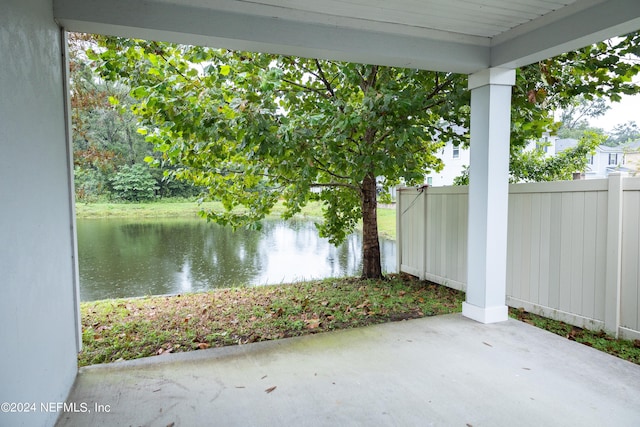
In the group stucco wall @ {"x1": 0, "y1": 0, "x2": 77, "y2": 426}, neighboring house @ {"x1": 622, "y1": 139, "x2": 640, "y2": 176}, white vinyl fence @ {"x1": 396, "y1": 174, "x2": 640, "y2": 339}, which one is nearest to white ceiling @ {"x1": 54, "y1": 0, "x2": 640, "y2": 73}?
stucco wall @ {"x1": 0, "y1": 0, "x2": 77, "y2": 426}

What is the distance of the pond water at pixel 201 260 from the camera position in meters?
6.64

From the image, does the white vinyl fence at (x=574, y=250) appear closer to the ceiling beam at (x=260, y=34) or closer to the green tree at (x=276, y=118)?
the green tree at (x=276, y=118)

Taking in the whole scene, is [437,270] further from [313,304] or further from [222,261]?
[222,261]

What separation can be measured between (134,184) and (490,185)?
2208 cm

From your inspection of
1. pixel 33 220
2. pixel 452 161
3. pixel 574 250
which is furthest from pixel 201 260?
pixel 452 161

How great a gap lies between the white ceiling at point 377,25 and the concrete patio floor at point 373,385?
221 cm

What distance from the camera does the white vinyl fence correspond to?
294 centimetres

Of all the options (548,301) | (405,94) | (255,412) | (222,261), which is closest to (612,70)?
(405,94)

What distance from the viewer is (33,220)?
1.69m

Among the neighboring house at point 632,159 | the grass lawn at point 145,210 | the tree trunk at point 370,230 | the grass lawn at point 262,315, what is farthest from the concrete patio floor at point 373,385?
the grass lawn at point 145,210

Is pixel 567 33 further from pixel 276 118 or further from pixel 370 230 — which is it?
pixel 370 230

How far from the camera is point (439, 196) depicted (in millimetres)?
4789

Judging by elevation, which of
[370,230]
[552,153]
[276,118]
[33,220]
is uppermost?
[552,153]

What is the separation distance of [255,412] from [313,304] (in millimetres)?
2246
